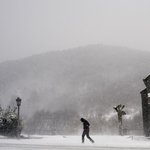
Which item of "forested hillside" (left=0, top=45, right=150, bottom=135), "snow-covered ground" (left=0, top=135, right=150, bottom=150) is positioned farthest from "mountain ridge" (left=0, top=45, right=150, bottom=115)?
"snow-covered ground" (left=0, top=135, right=150, bottom=150)

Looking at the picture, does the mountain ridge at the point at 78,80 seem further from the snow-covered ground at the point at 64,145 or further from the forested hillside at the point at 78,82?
the snow-covered ground at the point at 64,145

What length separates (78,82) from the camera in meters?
158

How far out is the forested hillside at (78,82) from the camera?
447ft

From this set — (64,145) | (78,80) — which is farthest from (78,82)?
(64,145)

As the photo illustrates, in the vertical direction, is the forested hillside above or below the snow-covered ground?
above

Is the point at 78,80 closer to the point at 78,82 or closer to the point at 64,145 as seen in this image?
the point at 78,82

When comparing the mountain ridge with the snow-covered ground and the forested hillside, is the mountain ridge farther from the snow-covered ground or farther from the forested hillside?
the snow-covered ground

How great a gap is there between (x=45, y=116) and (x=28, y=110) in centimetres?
1558

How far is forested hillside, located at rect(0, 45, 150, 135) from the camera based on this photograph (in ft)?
447

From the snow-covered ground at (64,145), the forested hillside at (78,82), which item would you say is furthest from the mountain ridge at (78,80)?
the snow-covered ground at (64,145)

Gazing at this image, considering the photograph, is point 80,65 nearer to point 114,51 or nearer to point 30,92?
point 114,51

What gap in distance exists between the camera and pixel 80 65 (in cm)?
18350

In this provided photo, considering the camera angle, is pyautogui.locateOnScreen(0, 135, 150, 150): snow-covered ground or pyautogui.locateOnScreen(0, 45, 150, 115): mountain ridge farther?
pyautogui.locateOnScreen(0, 45, 150, 115): mountain ridge

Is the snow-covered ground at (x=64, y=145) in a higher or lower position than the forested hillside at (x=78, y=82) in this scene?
lower
